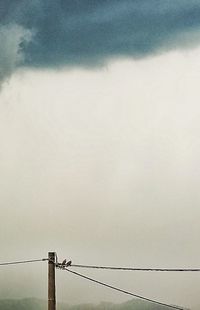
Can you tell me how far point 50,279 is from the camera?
3328 cm

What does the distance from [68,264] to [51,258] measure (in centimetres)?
129

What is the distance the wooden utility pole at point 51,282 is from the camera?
3253 centimetres

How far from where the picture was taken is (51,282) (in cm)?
3312

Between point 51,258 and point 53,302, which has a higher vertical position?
point 51,258

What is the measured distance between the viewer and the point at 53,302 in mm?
32625

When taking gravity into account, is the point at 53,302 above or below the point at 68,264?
below

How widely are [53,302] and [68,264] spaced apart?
286 centimetres

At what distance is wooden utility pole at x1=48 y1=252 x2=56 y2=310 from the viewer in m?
32.5

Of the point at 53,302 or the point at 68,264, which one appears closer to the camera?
the point at 53,302

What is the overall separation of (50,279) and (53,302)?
1381mm

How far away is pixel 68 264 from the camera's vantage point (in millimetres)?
34719

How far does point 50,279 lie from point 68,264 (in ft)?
6.06
